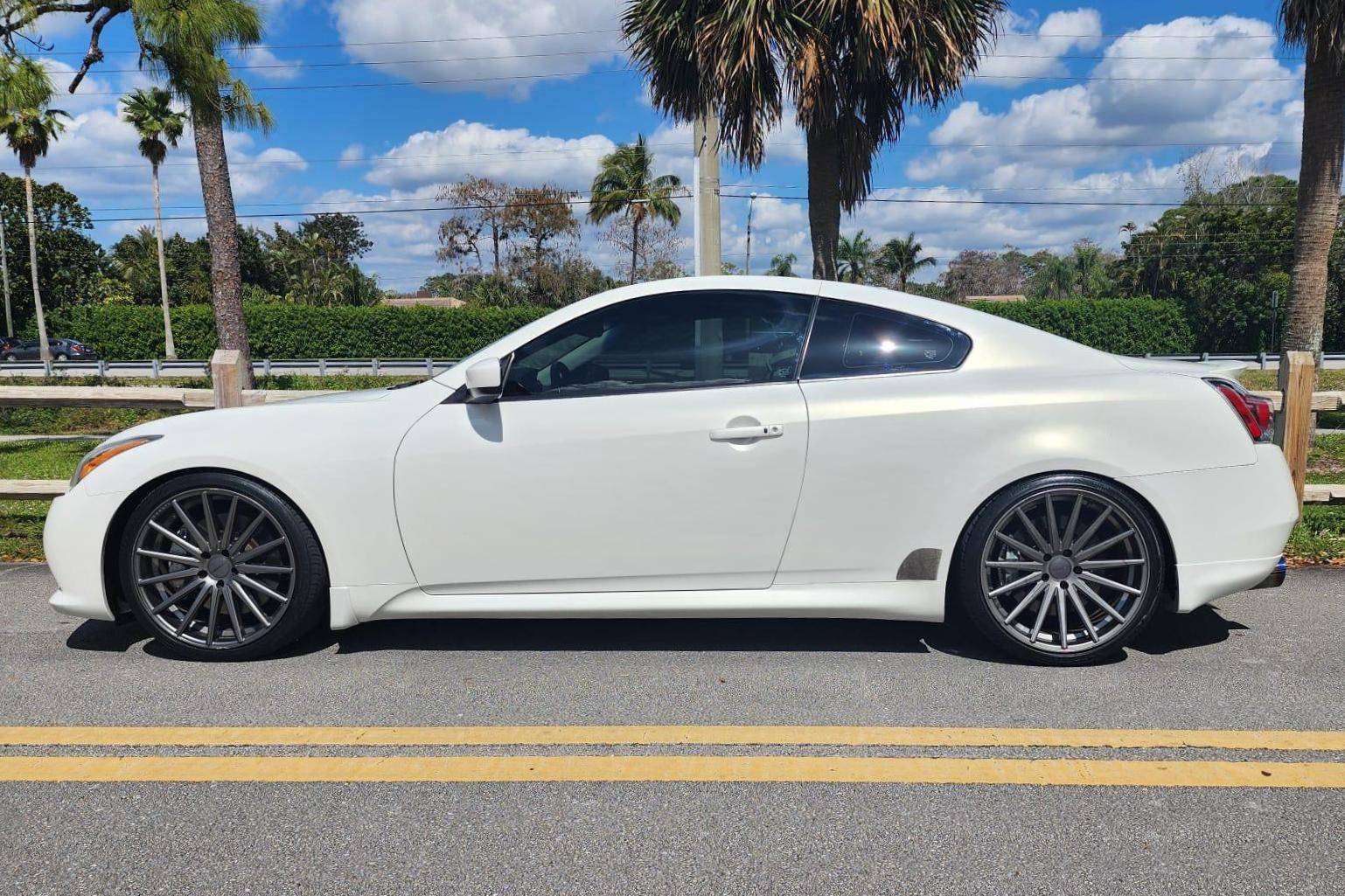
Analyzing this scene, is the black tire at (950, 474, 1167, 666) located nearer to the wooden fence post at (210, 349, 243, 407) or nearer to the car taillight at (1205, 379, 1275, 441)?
the car taillight at (1205, 379, 1275, 441)

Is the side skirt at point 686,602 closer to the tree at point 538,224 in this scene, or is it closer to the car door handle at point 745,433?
the car door handle at point 745,433

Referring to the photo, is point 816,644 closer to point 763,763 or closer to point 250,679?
point 763,763

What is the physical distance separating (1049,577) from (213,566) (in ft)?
10.4

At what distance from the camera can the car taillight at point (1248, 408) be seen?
367 cm

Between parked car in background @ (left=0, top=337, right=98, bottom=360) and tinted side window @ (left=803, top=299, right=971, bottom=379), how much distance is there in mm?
45208

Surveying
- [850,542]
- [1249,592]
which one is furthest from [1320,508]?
[850,542]

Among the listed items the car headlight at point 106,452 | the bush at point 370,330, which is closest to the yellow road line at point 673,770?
the car headlight at point 106,452

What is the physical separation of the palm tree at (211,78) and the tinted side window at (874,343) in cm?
1097

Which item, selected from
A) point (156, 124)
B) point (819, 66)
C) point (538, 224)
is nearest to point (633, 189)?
point (538, 224)

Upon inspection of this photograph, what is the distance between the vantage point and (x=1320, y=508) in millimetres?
6719

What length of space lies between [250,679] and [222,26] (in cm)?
1286

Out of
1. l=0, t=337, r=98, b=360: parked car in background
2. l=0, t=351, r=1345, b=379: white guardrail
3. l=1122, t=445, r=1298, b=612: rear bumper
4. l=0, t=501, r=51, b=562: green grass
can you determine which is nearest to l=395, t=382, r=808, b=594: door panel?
l=1122, t=445, r=1298, b=612: rear bumper

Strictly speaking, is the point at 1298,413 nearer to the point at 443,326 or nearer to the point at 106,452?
the point at 106,452

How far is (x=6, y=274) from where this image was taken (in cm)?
4747
